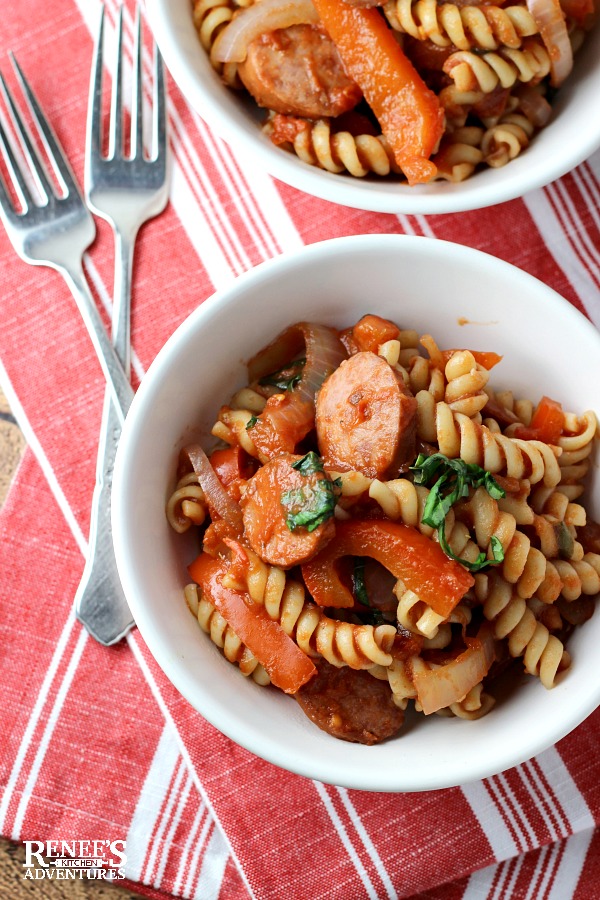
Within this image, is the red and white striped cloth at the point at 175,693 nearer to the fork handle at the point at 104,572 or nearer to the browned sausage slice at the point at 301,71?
the fork handle at the point at 104,572

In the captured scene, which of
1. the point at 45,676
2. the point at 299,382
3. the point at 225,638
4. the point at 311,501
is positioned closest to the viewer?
the point at 311,501

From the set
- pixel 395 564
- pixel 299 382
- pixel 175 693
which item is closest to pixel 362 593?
pixel 395 564

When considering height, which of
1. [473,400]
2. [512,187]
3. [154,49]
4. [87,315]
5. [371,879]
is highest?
[154,49]

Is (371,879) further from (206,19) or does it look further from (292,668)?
(206,19)

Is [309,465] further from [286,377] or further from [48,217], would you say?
[48,217]

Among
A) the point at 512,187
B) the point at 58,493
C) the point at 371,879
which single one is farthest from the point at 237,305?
the point at 371,879

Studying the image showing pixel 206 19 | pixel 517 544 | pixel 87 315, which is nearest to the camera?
pixel 517 544

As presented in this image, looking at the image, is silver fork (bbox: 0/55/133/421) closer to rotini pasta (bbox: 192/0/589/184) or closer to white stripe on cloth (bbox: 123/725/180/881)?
rotini pasta (bbox: 192/0/589/184)
